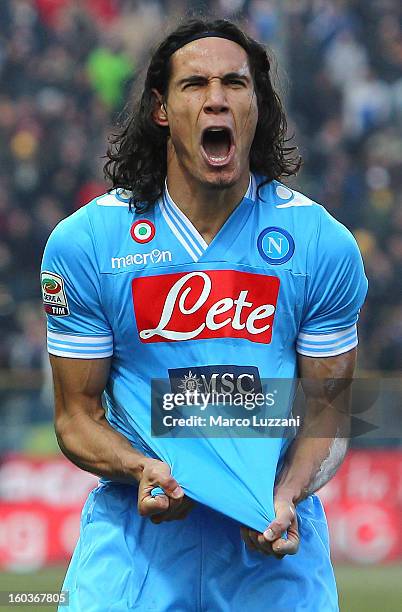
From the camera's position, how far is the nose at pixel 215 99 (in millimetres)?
4180

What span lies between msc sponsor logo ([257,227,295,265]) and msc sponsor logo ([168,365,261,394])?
366 mm

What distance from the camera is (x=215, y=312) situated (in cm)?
425

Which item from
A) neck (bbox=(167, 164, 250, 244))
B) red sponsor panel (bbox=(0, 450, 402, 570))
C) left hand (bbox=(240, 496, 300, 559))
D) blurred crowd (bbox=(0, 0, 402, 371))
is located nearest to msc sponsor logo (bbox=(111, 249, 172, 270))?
neck (bbox=(167, 164, 250, 244))

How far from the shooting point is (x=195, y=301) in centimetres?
424

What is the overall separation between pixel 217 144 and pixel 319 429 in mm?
1001

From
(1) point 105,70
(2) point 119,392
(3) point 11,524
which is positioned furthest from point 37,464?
(2) point 119,392

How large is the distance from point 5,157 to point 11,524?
4435 millimetres

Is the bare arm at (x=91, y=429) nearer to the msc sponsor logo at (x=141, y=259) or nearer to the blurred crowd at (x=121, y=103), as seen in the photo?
the msc sponsor logo at (x=141, y=259)

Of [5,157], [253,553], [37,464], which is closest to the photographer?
[253,553]

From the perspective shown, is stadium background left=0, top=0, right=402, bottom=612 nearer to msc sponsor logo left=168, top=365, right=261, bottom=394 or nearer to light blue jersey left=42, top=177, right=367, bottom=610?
light blue jersey left=42, top=177, right=367, bottom=610

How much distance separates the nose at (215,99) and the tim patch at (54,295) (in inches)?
28.7

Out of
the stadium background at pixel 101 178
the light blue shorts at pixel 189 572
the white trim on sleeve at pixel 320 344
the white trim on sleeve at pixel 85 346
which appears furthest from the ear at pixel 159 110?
the stadium background at pixel 101 178

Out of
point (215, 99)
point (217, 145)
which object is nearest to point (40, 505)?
point (217, 145)

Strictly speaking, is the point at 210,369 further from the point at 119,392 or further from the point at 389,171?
the point at 389,171
